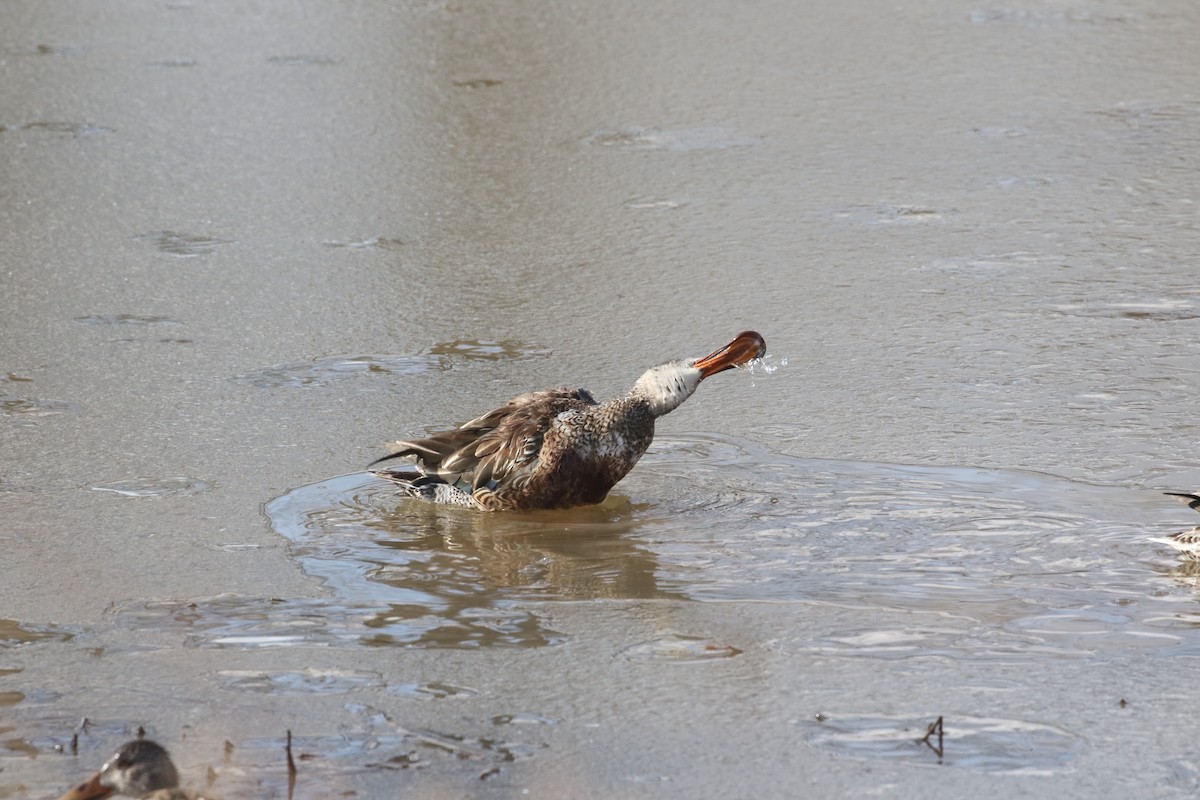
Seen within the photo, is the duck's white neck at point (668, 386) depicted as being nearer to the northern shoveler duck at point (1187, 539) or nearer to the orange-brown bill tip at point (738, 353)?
the orange-brown bill tip at point (738, 353)

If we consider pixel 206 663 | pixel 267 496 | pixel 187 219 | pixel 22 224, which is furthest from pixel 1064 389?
pixel 22 224

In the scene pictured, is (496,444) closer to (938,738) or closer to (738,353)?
(738,353)

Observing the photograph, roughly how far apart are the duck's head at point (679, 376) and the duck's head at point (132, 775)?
2.65m

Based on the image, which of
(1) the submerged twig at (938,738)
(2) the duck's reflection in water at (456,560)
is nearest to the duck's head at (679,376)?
(2) the duck's reflection in water at (456,560)

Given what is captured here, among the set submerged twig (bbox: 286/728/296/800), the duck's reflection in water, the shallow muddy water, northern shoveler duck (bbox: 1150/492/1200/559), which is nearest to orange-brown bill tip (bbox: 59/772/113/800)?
the shallow muddy water

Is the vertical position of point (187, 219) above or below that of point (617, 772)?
above

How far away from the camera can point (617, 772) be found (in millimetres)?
3799

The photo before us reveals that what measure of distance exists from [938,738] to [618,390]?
3.13 meters

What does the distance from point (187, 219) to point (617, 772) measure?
6.04 meters

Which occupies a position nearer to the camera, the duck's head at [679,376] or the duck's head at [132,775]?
the duck's head at [132,775]

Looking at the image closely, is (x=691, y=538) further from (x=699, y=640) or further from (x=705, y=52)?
(x=705, y=52)

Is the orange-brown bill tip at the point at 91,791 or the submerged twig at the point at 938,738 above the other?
the submerged twig at the point at 938,738

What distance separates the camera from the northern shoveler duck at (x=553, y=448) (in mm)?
5828

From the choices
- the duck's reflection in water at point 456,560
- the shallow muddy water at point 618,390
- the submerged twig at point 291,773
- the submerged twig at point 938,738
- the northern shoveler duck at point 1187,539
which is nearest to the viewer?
the submerged twig at point 291,773
